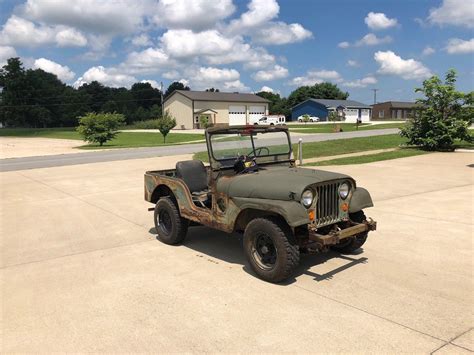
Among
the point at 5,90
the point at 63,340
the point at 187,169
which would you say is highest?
the point at 5,90

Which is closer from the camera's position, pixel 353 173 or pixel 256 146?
pixel 256 146

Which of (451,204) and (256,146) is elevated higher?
(256,146)

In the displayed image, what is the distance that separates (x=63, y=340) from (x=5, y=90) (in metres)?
94.2

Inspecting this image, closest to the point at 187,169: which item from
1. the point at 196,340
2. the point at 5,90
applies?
the point at 196,340

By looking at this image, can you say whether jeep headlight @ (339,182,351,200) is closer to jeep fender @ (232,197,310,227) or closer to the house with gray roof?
jeep fender @ (232,197,310,227)

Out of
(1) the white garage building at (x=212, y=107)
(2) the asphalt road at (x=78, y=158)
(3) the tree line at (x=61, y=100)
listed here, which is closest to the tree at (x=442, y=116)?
(2) the asphalt road at (x=78, y=158)

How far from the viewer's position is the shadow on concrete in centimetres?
470

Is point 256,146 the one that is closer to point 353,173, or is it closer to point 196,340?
point 196,340

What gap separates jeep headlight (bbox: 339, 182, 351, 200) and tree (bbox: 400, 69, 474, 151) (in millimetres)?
15881

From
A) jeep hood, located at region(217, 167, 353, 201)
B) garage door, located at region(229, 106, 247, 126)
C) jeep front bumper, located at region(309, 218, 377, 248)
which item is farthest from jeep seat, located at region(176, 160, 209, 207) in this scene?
garage door, located at region(229, 106, 247, 126)

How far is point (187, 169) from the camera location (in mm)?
5984

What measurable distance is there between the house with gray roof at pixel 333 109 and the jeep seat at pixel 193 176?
7399cm

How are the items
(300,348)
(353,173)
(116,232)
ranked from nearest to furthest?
(300,348) < (116,232) < (353,173)

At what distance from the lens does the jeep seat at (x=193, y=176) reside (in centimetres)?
593
